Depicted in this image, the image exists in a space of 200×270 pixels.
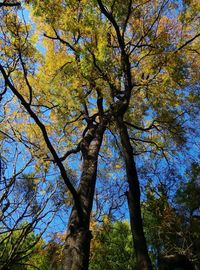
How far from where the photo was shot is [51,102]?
980cm

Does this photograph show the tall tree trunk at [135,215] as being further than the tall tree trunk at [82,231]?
No

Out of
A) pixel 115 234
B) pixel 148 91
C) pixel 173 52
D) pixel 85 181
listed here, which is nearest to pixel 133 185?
pixel 85 181

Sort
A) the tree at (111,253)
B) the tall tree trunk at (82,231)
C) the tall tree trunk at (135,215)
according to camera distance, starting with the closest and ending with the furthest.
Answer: the tall tree trunk at (135,215), the tall tree trunk at (82,231), the tree at (111,253)

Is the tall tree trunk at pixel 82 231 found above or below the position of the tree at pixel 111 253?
below

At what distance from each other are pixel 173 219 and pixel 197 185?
4627mm

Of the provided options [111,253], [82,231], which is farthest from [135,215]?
[111,253]

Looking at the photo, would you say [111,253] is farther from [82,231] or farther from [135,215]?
[135,215]

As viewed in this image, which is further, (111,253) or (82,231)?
(111,253)

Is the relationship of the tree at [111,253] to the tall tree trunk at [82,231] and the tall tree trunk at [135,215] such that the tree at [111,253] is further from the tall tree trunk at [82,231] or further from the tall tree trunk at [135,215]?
the tall tree trunk at [135,215]

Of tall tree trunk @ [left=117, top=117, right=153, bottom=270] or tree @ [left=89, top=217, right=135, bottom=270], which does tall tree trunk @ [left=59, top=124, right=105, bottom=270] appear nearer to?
tall tree trunk @ [left=117, top=117, right=153, bottom=270]

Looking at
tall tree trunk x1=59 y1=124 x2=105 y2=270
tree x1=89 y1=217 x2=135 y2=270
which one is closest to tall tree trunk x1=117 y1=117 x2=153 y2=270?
tall tree trunk x1=59 y1=124 x2=105 y2=270

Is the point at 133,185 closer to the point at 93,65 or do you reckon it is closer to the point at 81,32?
the point at 93,65

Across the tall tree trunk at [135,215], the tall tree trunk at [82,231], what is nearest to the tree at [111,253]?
the tall tree trunk at [82,231]

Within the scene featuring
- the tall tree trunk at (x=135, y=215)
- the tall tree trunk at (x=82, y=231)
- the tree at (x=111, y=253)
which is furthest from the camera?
the tree at (x=111, y=253)
